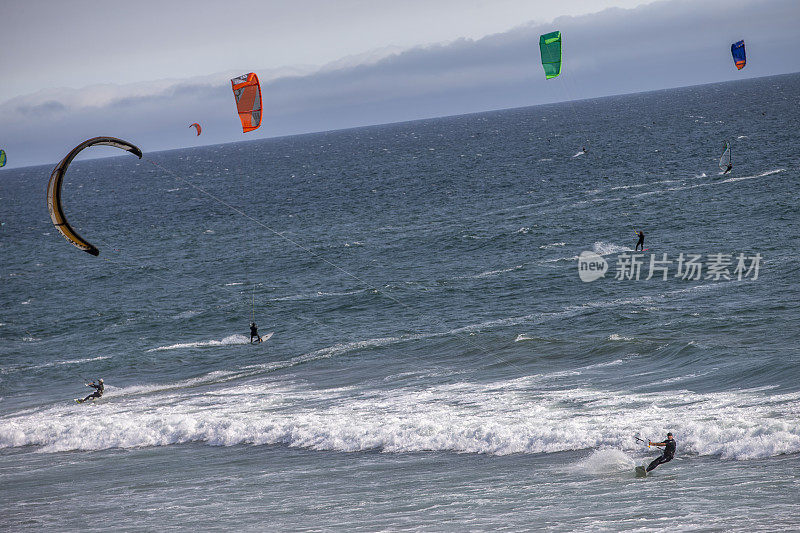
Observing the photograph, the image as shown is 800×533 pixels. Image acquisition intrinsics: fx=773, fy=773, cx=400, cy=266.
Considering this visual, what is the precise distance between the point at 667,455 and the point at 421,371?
13131 mm

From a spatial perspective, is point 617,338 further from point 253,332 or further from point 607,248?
point 607,248

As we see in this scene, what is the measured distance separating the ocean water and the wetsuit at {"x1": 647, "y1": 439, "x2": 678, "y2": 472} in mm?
330

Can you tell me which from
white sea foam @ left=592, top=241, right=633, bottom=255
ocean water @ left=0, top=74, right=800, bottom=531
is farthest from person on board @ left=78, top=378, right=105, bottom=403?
white sea foam @ left=592, top=241, right=633, bottom=255

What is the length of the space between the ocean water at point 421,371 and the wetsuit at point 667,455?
0.33 meters

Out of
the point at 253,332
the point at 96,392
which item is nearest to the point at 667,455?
the point at 96,392

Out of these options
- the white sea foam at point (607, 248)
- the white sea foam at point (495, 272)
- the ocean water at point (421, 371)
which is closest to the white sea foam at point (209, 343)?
the ocean water at point (421, 371)

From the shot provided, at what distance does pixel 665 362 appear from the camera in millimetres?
26859

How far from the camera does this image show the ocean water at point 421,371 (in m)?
17.4

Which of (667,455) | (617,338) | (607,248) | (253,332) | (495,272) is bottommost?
(617,338)

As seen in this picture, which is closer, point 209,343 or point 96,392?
point 96,392

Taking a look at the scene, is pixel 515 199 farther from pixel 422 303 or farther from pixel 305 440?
pixel 305 440

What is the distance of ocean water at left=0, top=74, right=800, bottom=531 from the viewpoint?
57.1ft

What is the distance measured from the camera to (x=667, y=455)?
1734 cm

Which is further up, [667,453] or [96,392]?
[667,453]
